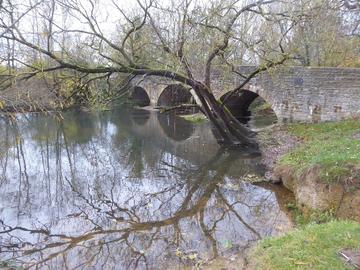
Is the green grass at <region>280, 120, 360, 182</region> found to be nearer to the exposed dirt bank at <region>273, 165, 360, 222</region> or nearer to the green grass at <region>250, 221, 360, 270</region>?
the exposed dirt bank at <region>273, 165, 360, 222</region>

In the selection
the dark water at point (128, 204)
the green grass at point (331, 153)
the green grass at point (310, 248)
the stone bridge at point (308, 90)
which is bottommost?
the dark water at point (128, 204)

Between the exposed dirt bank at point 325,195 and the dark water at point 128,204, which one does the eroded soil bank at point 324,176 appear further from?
the dark water at point 128,204

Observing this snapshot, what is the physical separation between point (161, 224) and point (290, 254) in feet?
9.27

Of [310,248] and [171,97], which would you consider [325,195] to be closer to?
[310,248]

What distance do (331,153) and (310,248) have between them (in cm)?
337

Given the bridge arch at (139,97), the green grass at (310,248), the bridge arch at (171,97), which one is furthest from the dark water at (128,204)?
the bridge arch at (139,97)

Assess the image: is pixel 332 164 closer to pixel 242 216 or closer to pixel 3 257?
pixel 242 216

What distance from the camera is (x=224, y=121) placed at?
1087 cm

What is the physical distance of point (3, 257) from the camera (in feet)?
17.3

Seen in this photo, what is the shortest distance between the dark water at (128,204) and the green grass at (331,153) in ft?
3.19

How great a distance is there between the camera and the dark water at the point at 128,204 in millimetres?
5273

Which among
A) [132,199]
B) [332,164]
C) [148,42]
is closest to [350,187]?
[332,164]

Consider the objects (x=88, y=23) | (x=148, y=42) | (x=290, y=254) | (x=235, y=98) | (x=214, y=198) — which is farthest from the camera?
Result: (x=235, y=98)

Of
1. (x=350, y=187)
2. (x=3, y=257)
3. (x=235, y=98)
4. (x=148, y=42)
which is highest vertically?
(x=148, y=42)
